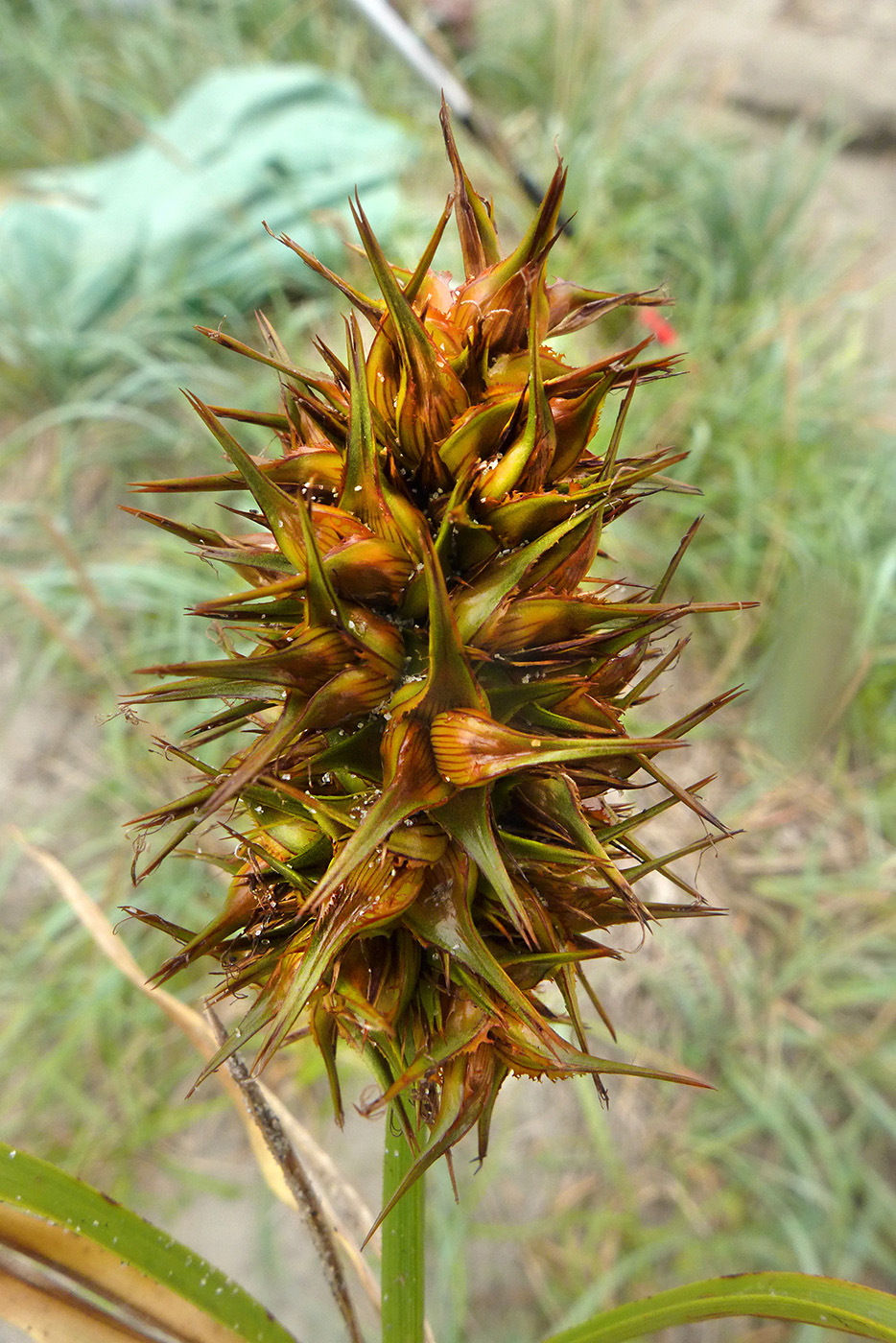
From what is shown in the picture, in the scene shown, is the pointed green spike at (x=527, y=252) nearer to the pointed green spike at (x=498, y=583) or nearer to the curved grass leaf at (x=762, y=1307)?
the pointed green spike at (x=498, y=583)

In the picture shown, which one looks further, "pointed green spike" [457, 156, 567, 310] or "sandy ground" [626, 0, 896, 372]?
"sandy ground" [626, 0, 896, 372]

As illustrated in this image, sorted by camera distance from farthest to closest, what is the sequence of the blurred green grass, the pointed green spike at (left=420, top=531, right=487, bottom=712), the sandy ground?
the sandy ground
the blurred green grass
the pointed green spike at (left=420, top=531, right=487, bottom=712)

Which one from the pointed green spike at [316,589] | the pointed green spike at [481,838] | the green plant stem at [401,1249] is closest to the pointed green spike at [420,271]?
the pointed green spike at [316,589]

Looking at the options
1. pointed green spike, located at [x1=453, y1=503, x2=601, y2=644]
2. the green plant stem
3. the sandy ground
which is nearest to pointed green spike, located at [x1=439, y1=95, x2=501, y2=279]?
pointed green spike, located at [x1=453, y1=503, x2=601, y2=644]

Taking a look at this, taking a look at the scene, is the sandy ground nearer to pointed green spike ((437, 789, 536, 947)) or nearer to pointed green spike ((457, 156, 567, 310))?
pointed green spike ((457, 156, 567, 310))

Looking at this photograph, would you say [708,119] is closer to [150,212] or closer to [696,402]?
[696,402]

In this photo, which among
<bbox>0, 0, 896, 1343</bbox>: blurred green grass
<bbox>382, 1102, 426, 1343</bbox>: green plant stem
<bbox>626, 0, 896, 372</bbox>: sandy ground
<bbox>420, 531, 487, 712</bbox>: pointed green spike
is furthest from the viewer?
<bbox>626, 0, 896, 372</bbox>: sandy ground
